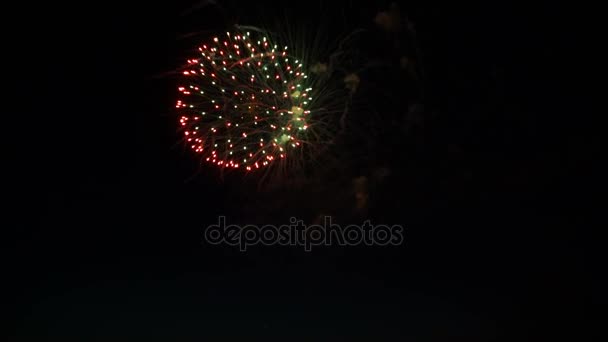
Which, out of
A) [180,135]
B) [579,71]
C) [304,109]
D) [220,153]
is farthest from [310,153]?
[579,71]

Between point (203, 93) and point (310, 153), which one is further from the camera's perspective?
point (310, 153)

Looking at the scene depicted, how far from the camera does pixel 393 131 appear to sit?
27.9ft

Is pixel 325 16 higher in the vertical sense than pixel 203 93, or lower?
higher

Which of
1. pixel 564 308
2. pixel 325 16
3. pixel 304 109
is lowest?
pixel 564 308

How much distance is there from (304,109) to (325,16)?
1.21m

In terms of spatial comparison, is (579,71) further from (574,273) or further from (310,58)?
(310,58)

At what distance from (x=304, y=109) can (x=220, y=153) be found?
47.6 inches

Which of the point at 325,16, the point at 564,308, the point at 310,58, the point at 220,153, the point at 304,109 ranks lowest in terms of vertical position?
the point at 564,308

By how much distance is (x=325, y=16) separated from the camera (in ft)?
26.0

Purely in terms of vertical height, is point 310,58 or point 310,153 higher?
point 310,58

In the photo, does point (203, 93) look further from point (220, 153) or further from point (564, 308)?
point (564, 308)

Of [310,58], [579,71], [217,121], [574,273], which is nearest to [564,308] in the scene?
[574,273]

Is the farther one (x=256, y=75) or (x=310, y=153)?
(x=310, y=153)

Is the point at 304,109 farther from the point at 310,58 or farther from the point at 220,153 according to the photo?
the point at 220,153
